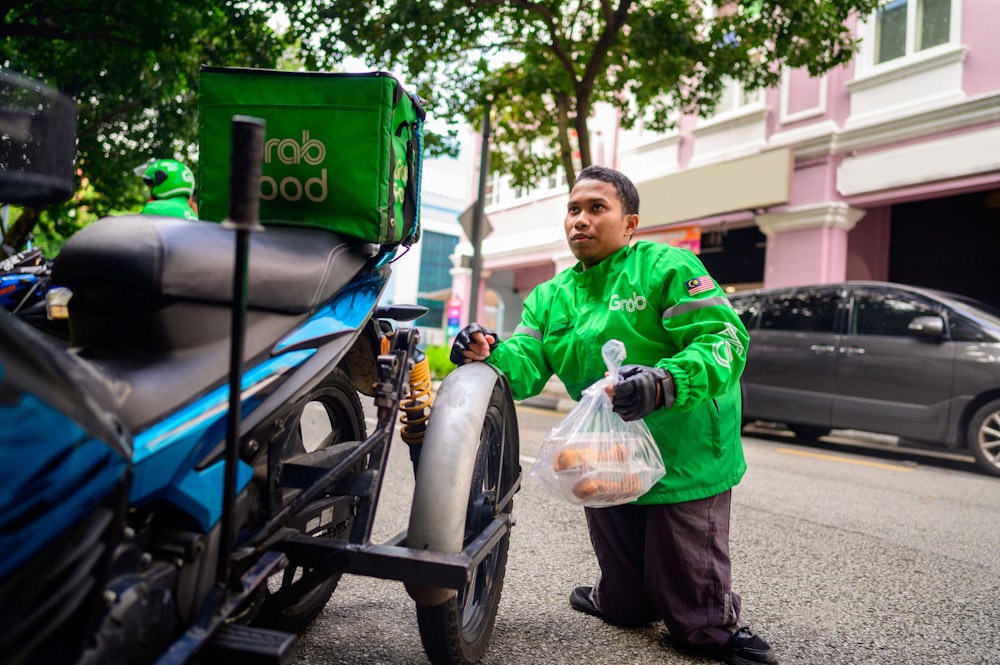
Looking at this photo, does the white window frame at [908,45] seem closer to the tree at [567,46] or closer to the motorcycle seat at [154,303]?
the tree at [567,46]

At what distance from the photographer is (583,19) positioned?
11773 millimetres

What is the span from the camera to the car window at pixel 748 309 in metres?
9.06

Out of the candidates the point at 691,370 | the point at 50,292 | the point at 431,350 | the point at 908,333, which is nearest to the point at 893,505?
the point at 908,333

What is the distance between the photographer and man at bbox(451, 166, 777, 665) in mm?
2307

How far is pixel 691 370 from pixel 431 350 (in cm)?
1413

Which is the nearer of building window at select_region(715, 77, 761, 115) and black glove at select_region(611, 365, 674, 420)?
black glove at select_region(611, 365, 674, 420)

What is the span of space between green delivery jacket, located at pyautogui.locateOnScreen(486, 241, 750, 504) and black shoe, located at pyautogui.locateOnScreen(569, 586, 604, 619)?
0.56 m

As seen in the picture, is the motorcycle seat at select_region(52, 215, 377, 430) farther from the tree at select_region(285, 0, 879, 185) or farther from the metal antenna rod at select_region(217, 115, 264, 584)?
the tree at select_region(285, 0, 879, 185)

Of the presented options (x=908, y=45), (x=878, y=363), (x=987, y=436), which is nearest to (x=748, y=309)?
(x=878, y=363)

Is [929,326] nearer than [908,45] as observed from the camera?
Yes

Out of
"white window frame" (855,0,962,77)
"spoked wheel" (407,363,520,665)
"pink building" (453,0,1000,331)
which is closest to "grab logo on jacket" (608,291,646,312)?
"spoked wheel" (407,363,520,665)

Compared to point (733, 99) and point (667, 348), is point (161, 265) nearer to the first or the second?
point (667, 348)

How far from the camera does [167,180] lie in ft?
14.9

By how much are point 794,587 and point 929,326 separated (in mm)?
4935
